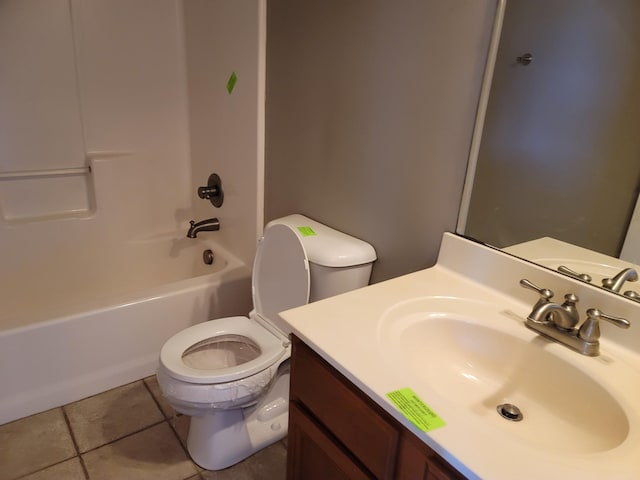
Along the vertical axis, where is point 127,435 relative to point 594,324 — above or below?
below

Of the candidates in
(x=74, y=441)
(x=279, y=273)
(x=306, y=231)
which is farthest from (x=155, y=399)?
(x=306, y=231)

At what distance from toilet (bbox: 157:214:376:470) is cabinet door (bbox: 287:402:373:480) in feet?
1.24

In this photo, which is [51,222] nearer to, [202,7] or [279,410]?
[202,7]

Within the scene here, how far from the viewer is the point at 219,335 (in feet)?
5.64

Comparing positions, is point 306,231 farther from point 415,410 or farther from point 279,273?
point 415,410

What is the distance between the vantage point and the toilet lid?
5.12 feet

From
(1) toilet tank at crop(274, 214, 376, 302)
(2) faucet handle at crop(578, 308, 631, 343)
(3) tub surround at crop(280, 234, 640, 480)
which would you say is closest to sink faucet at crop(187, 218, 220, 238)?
(1) toilet tank at crop(274, 214, 376, 302)

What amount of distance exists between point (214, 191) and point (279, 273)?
87 centimetres

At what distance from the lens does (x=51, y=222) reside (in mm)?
2275

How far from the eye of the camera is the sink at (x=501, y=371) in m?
0.88

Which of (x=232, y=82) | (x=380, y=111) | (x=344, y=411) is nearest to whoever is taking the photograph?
(x=344, y=411)

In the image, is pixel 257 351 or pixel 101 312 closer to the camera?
pixel 257 351

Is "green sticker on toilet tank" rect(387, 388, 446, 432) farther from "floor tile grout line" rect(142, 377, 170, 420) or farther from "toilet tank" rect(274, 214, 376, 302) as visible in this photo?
"floor tile grout line" rect(142, 377, 170, 420)

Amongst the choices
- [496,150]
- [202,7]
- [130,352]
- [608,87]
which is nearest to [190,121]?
[202,7]
